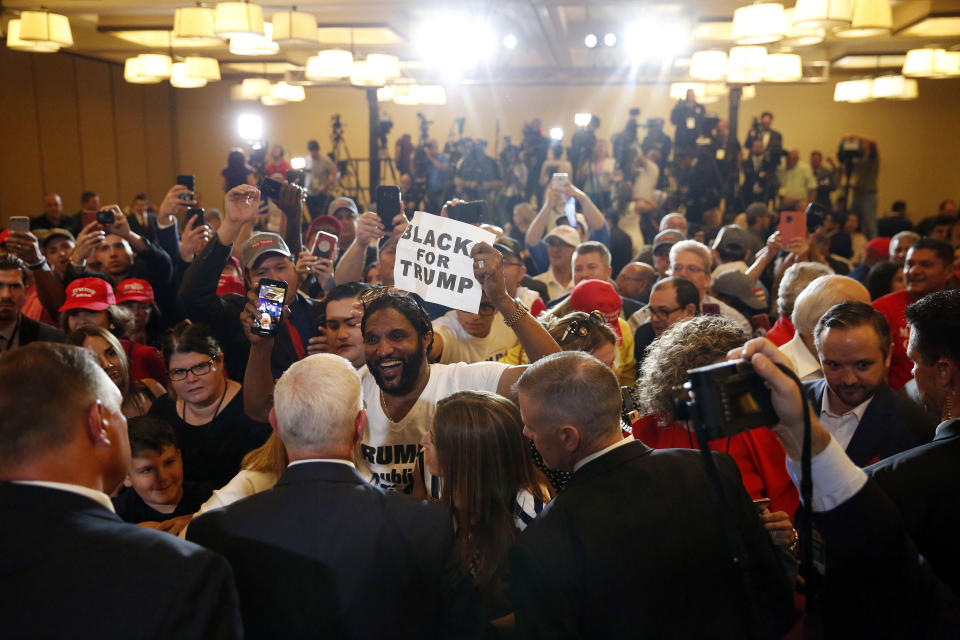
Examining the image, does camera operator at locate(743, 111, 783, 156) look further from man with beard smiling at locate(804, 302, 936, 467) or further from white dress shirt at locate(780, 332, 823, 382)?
man with beard smiling at locate(804, 302, 936, 467)

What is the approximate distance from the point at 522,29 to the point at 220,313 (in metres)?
8.44

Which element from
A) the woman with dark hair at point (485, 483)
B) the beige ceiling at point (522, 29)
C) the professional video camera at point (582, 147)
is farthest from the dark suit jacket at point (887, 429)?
the professional video camera at point (582, 147)

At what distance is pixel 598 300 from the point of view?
3373mm

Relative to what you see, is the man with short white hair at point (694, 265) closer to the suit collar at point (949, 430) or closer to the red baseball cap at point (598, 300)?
the red baseball cap at point (598, 300)

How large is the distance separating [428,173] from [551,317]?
8.77m

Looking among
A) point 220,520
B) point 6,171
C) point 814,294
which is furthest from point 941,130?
point 220,520

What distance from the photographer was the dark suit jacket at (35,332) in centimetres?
354

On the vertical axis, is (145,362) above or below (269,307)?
below

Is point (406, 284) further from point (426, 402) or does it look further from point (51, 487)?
point (51, 487)

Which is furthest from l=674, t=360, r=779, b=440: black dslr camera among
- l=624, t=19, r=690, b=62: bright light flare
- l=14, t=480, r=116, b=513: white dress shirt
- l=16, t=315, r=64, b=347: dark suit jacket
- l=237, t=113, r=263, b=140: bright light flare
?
l=237, t=113, r=263, b=140: bright light flare

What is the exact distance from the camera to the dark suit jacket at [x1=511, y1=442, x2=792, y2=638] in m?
1.44

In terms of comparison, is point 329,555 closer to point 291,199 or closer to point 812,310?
point 812,310

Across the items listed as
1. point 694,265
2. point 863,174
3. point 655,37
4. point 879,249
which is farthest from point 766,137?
point 694,265

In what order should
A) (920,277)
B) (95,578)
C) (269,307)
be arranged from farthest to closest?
(920,277), (269,307), (95,578)
